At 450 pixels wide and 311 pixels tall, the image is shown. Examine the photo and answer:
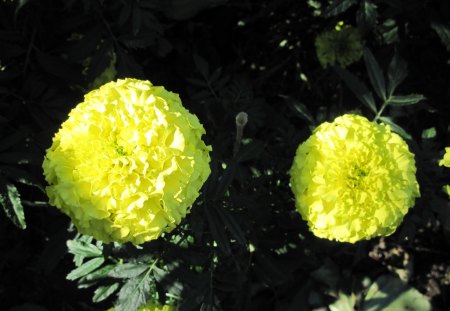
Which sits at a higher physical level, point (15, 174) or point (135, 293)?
point (15, 174)

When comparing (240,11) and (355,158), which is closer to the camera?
(355,158)

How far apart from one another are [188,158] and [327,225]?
1.77ft

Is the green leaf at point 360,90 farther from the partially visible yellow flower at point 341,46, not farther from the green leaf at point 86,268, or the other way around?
the green leaf at point 86,268

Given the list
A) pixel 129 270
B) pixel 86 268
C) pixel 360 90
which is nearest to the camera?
pixel 129 270

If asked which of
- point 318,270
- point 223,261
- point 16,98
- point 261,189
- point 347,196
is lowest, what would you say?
point 318,270

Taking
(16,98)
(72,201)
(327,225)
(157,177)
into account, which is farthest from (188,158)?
(16,98)

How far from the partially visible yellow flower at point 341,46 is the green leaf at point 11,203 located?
177cm

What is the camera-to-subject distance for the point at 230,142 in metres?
2.07

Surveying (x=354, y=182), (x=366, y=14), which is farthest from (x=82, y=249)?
(x=366, y=14)

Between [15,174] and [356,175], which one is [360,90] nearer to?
[356,175]

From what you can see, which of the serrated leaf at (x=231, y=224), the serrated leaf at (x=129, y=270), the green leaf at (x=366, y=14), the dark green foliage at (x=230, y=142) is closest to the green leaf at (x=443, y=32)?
the dark green foliage at (x=230, y=142)

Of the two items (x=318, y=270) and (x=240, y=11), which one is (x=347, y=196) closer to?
(x=318, y=270)

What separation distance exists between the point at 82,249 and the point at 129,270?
1.04 feet

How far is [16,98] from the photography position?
6.41 ft
